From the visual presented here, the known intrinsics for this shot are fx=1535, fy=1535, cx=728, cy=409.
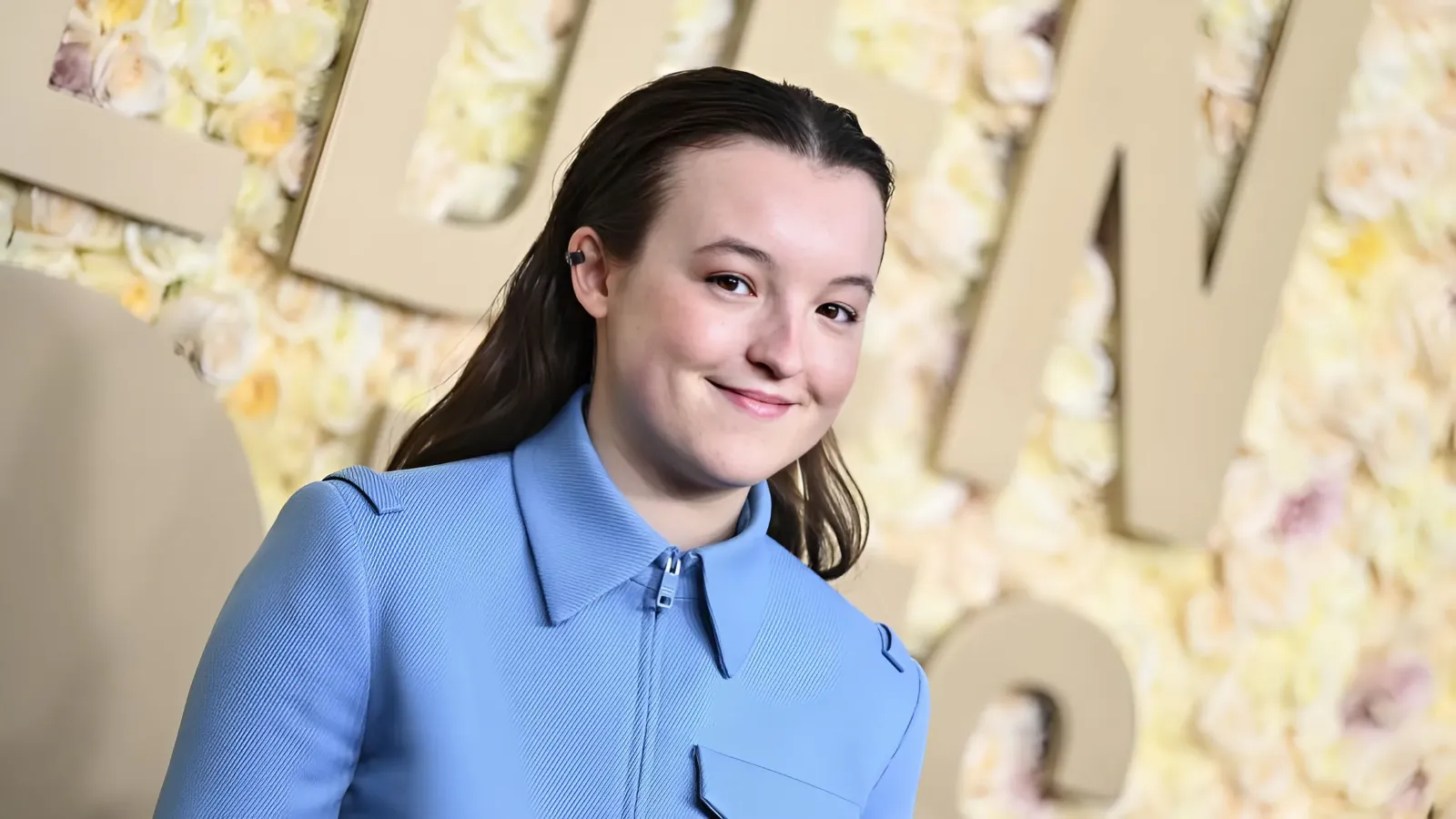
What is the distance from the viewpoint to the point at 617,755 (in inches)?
33.7

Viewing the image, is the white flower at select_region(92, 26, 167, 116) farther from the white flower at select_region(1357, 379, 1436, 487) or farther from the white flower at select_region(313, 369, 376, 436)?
the white flower at select_region(1357, 379, 1436, 487)

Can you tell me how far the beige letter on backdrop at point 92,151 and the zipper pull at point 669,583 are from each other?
0.55 metres

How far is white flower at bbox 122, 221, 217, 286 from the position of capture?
1228mm

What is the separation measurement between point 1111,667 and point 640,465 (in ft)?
2.67

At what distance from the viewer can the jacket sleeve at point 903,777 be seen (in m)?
1.00

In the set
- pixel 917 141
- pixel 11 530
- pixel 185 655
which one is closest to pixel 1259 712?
pixel 917 141

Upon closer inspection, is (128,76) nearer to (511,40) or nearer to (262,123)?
(262,123)

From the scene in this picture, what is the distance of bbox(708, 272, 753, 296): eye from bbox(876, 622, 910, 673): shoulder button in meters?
0.30

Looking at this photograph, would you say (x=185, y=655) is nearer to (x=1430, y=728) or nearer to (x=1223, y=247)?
(x=1223, y=247)

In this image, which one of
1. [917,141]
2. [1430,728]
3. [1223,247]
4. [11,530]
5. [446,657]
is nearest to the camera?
[446,657]

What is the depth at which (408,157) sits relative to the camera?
1281 millimetres

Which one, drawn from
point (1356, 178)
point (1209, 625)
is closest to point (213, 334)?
point (1209, 625)

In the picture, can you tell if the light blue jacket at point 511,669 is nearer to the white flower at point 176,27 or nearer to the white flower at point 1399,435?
the white flower at point 176,27

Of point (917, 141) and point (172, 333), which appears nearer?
point (172, 333)
